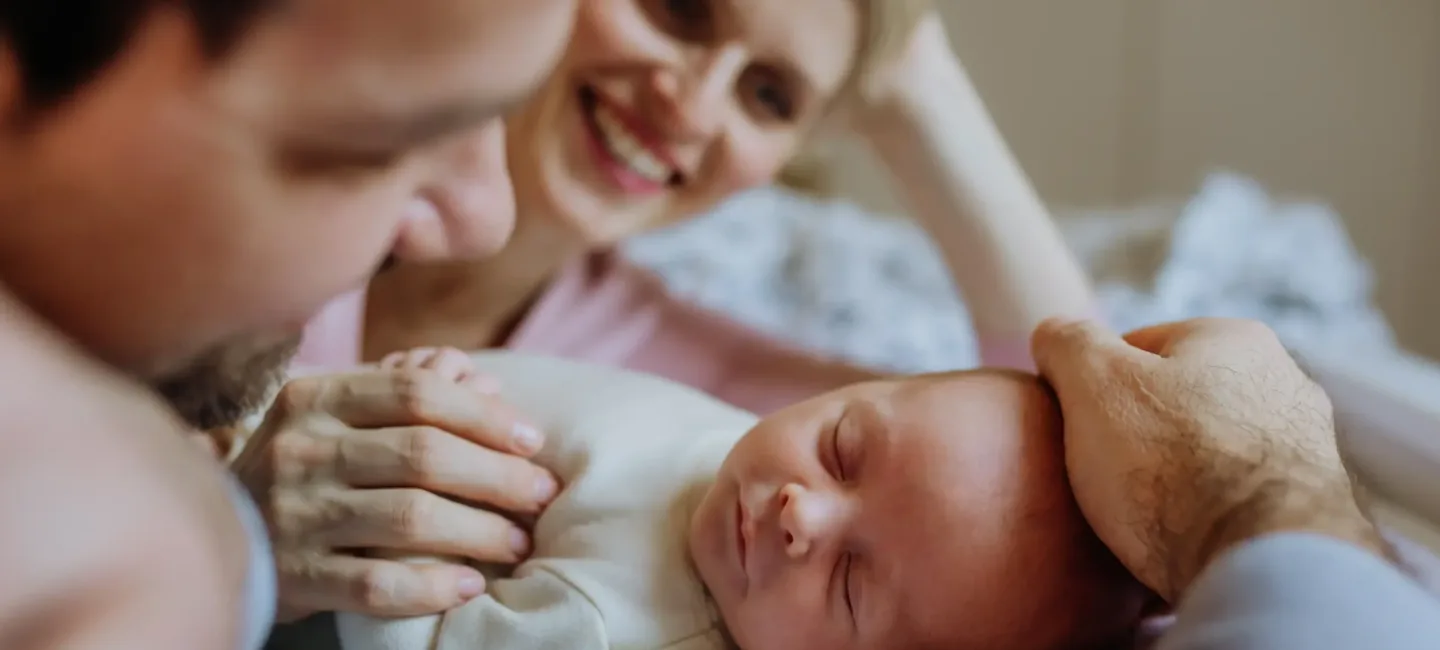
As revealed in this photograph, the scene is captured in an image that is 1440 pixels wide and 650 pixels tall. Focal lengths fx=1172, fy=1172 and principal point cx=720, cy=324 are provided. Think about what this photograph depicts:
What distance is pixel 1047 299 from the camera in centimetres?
123

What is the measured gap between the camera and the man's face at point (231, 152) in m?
0.33

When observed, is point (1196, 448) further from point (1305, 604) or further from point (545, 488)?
point (545, 488)

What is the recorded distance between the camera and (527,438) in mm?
787

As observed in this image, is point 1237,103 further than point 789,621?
Yes

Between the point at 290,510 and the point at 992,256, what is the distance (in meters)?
0.78

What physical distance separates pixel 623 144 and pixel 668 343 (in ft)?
1.12

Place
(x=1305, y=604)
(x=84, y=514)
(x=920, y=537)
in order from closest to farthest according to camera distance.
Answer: (x=84, y=514) < (x=1305, y=604) < (x=920, y=537)

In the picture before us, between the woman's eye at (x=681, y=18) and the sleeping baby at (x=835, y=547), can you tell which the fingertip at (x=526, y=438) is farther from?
the woman's eye at (x=681, y=18)

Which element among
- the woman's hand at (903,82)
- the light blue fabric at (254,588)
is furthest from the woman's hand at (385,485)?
the woman's hand at (903,82)

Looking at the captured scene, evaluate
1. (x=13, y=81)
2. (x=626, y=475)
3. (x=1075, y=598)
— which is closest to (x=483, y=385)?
(x=626, y=475)

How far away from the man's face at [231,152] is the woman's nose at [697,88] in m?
0.61

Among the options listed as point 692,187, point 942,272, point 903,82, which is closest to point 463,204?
point 692,187

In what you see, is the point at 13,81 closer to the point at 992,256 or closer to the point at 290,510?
the point at 290,510

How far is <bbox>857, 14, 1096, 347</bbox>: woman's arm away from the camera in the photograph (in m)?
1.23
